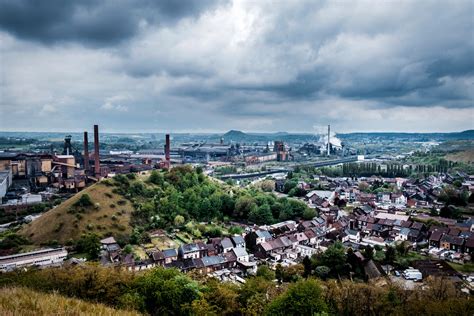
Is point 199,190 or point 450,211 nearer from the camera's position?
point 450,211

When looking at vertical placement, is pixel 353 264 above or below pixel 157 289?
below

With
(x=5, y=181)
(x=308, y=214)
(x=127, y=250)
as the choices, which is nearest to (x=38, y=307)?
(x=127, y=250)

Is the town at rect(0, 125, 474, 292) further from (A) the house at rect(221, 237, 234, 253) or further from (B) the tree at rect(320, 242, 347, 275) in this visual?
(B) the tree at rect(320, 242, 347, 275)

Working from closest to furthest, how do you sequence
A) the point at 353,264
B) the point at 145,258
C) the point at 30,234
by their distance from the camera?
the point at 353,264 → the point at 145,258 → the point at 30,234

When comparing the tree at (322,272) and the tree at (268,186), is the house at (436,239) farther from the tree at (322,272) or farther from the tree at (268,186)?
the tree at (268,186)

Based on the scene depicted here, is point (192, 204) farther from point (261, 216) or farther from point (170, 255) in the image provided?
point (170, 255)

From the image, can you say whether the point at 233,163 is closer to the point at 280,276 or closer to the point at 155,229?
the point at 155,229

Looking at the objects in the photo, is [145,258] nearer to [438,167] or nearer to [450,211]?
[450,211]

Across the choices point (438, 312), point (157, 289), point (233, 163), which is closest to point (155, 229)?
point (157, 289)

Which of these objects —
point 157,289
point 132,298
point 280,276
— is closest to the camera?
point 132,298
